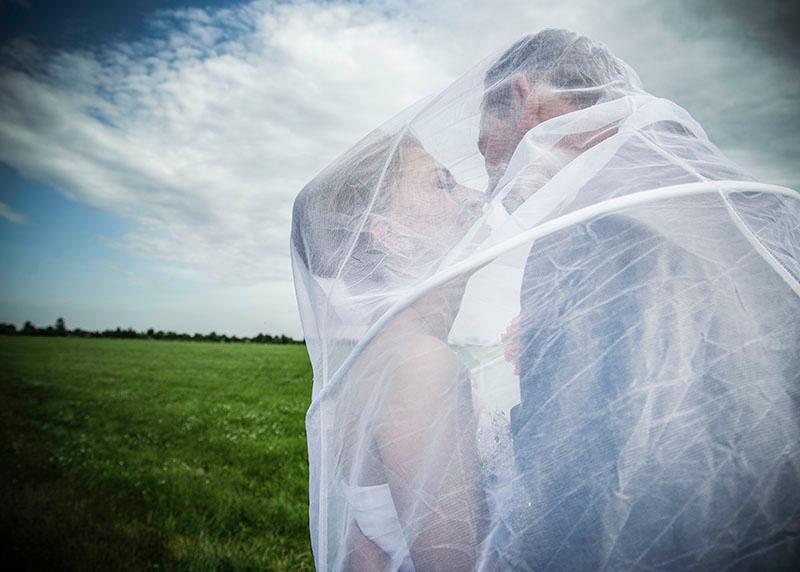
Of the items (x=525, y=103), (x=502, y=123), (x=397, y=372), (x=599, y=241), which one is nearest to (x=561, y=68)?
(x=525, y=103)

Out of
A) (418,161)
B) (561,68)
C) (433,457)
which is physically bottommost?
(433,457)

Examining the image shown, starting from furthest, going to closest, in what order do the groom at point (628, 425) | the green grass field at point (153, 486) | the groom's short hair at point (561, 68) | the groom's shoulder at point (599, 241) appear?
the green grass field at point (153, 486) → the groom's short hair at point (561, 68) → the groom's shoulder at point (599, 241) → the groom at point (628, 425)

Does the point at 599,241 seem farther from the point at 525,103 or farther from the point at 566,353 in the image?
the point at 525,103

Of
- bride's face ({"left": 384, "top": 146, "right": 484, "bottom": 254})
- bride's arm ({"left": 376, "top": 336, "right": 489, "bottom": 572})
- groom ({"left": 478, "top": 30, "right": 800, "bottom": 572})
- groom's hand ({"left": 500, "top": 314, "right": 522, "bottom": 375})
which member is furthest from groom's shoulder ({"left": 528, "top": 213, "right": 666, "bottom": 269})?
bride's arm ({"left": 376, "top": 336, "right": 489, "bottom": 572})

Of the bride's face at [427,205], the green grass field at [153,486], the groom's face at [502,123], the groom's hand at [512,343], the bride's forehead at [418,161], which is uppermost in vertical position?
the groom's face at [502,123]

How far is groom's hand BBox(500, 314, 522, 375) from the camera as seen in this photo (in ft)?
3.81

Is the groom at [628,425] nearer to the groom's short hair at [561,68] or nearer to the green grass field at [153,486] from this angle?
the groom's short hair at [561,68]

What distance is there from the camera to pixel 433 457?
117 cm

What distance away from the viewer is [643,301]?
3.50ft

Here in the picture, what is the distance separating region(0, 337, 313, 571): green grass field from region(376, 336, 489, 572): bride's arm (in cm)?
297

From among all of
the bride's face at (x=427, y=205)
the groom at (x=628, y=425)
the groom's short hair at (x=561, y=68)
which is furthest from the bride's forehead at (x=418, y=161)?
the groom at (x=628, y=425)

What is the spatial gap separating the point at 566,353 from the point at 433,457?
461 mm

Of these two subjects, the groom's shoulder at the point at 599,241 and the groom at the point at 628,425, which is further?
the groom's shoulder at the point at 599,241

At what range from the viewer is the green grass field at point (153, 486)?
355 centimetres
